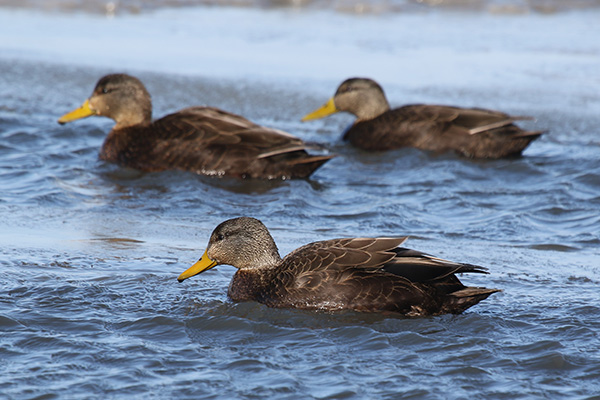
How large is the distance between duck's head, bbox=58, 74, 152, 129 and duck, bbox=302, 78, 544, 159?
8.10ft

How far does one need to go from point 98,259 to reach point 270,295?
1.40m

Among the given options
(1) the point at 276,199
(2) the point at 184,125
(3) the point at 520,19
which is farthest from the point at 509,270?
(3) the point at 520,19

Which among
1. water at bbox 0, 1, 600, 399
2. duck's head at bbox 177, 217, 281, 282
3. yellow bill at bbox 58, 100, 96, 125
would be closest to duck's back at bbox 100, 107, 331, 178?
water at bbox 0, 1, 600, 399

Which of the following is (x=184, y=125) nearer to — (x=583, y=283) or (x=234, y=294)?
(x=234, y=294)

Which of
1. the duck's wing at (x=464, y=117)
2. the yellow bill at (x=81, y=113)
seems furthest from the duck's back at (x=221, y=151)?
the duck's wing at (x=464, y=117)

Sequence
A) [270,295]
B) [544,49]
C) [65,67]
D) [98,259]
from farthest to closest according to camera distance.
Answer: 1. [544,49]
2. [65,67]
3. [98,259]
4. [270,295]

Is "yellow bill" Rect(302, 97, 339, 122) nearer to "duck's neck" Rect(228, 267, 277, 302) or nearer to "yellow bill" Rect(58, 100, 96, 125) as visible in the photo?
"yellow bill" Rect(58, 100, 96, 125)

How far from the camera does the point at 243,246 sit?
5.91m

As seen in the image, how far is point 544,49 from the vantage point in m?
14.2

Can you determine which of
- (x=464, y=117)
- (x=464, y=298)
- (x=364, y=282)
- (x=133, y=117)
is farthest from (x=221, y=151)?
(x=464, y=298)

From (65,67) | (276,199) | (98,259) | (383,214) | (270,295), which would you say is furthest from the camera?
(65,67)

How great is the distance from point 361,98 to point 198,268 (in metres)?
5.46

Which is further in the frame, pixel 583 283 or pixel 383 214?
pixel 383 214

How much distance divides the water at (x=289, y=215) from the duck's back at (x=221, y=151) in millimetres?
210
